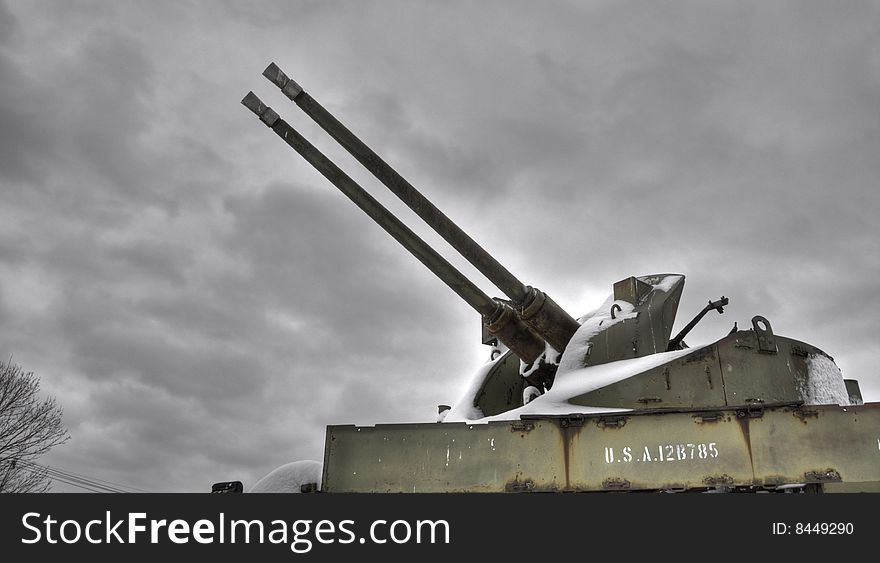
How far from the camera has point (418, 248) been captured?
8.87 m

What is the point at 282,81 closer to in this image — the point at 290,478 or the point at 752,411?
the point at 290,478

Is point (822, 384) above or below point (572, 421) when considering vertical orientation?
above

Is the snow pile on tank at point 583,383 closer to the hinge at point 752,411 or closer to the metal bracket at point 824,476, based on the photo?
the hinge at point 752,411

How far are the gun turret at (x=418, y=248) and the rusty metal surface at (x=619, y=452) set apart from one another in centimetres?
227

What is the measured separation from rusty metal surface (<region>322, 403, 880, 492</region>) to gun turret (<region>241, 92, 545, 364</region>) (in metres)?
2.27

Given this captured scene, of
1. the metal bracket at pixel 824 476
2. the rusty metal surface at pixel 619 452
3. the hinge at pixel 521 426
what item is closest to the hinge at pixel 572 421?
the rusty metal surface at pixel 619 452

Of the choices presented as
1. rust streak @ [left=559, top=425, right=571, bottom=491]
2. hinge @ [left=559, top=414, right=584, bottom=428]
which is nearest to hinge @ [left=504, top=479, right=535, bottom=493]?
rust streak @ [left=559, top=425, right=571, bottom=491]

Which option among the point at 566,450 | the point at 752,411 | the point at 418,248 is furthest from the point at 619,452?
the point at 418,248

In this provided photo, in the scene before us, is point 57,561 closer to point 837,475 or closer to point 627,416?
point 627,416

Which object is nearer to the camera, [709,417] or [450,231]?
[709,417]

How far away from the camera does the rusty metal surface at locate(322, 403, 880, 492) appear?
629cm

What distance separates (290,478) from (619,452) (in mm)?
3429

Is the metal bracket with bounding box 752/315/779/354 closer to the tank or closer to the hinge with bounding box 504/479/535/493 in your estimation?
the tank

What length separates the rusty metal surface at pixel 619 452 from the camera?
20.6ft
